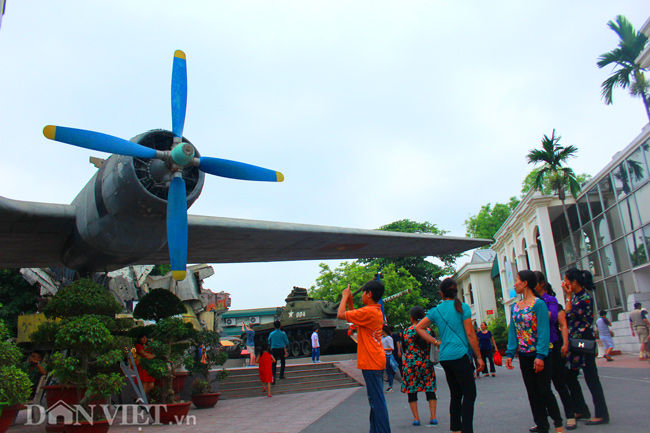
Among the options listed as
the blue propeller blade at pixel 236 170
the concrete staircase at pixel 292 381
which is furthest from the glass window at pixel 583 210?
the blue propeller blade at pixel 236 170

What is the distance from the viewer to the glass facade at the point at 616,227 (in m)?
16.6

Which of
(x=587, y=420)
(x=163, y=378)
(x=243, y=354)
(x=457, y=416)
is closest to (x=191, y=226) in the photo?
(x=163, y=378)

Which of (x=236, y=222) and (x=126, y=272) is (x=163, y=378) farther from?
(x=126, y=272)

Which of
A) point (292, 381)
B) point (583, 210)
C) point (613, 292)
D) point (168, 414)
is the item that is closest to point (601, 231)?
point (583, 210)

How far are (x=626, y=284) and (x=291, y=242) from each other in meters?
14.7

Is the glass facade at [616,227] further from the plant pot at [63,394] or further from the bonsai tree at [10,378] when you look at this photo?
the bonsai tree at [10,378]

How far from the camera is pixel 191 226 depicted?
8.84 meters

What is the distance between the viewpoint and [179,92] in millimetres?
7473

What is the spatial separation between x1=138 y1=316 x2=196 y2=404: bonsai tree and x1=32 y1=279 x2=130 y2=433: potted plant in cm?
67

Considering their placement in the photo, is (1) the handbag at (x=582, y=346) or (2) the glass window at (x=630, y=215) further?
(2) the glass window at (x=630, y=215)

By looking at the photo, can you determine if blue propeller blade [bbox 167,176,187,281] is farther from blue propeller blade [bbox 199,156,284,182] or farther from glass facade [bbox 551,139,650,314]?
glass facade [bbox 551,139,650,314]

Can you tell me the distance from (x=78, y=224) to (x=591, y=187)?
20553mm

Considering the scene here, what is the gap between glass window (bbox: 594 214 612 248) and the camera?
64.0ft

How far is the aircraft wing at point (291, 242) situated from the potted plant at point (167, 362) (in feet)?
6.55
